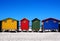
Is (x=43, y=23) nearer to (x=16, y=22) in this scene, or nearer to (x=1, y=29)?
(x=16, y=22)

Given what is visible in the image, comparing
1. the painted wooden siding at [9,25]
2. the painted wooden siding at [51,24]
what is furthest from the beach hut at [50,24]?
the painted wooden siding at [9,25]

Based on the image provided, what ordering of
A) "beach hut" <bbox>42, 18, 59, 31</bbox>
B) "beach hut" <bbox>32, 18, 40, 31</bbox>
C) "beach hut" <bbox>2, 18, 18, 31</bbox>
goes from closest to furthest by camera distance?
"beach hut" <bbox>42, 18, 59, 31</bbox> < "beach hut" <bbox>32, 18, 40, 31</bbox> < "beach hut" <bbox>2, 18, 18, 31</bbox>

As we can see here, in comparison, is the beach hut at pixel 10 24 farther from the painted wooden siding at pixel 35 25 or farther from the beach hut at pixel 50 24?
the beach hut at pixel 50 24

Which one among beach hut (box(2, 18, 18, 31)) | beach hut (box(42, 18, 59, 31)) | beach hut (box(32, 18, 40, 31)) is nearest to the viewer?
beach hut (box(42, 18, 59, 31))

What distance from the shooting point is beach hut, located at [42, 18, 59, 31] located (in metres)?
16.8

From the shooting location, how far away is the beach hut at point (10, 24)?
56.9ft

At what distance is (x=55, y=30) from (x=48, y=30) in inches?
34.7

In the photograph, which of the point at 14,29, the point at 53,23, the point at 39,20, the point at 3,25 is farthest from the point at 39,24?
the point at 3,25

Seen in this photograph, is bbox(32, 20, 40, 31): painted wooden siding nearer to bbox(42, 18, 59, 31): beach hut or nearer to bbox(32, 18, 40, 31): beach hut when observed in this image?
bbox(32, 18, 40, 31): beach hut

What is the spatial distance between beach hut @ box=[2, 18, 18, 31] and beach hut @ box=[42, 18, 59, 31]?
316cm

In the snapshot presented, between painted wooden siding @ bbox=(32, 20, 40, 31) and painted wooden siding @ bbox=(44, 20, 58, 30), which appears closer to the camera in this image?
painted wooden siding @ bbox=(44, 20, 58, 30)

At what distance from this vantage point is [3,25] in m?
17.7

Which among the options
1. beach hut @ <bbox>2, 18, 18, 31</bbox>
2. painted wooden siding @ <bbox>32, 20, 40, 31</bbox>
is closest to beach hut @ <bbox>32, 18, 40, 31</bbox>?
painted wooden siding @ <bbox>32, 20, 40, 31</bbox>

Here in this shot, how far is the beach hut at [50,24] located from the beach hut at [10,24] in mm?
3160
